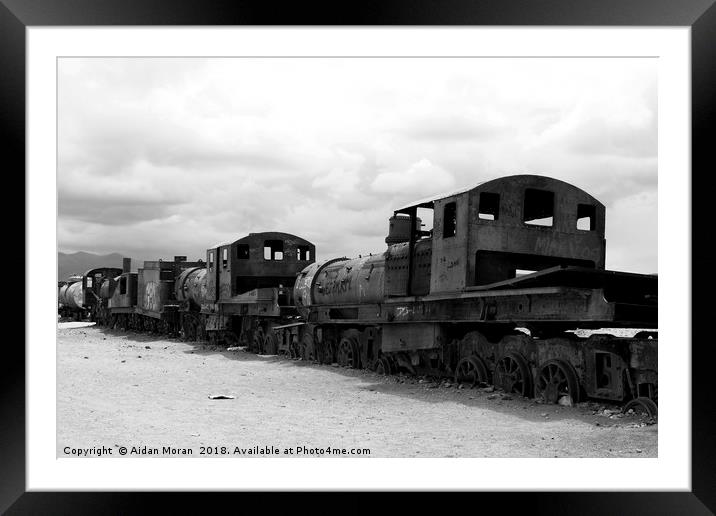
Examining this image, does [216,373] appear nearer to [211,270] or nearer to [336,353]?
[336,353]

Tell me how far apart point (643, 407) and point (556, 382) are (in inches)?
63.8

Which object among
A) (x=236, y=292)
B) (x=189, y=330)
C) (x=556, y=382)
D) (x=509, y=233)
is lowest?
(x=189, y=330)

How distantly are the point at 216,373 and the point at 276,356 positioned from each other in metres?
4.80

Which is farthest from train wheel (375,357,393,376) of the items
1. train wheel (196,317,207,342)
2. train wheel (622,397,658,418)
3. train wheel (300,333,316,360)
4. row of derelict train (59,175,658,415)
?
train wheel (196,317,207,342)

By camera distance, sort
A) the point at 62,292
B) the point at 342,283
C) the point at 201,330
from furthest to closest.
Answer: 1. the point at 62,292
2. the point at 201,330
3. the point at 342,283

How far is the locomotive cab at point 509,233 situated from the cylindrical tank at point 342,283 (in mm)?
2900

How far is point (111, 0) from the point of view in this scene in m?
5.82

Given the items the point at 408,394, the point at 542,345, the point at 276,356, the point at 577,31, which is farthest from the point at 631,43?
the point at 276,356

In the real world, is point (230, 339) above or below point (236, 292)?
below

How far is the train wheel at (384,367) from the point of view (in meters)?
14.8

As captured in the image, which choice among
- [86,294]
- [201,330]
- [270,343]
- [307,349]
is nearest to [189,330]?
[201,330]

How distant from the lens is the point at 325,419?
936 cm

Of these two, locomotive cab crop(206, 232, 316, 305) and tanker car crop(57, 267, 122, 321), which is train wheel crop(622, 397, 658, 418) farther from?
tanker car crop(57, 267, 122, 321)

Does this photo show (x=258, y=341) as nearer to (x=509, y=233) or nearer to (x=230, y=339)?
(x=230, y=339)
